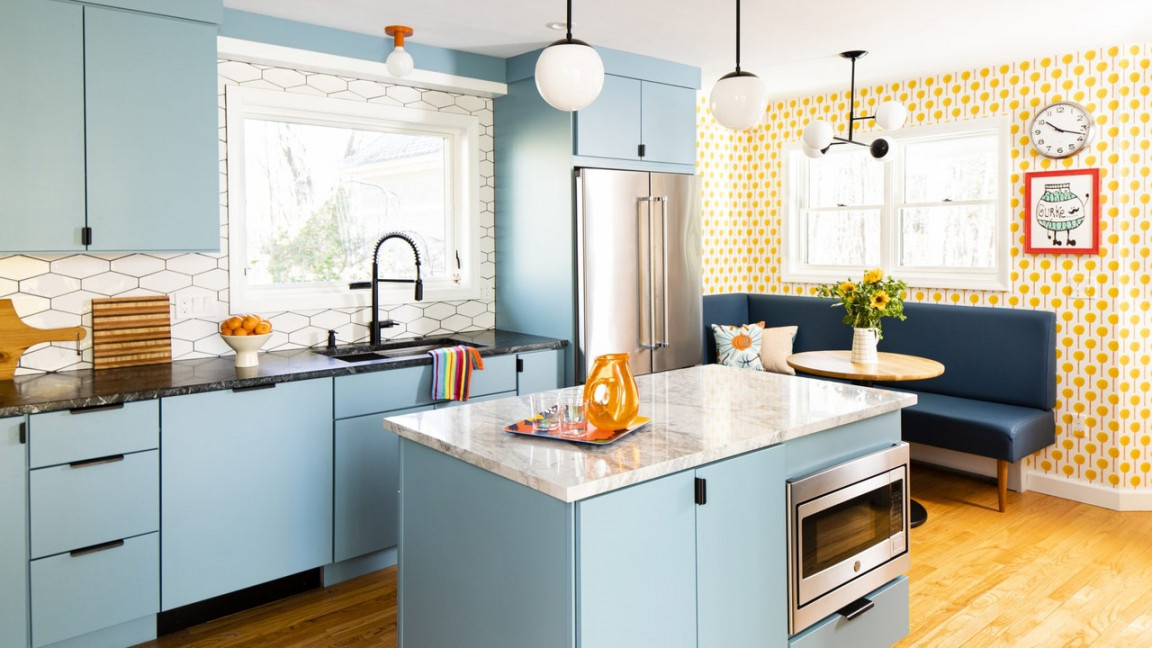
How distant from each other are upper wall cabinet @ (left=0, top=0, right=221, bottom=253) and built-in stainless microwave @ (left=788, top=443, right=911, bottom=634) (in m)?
2.39

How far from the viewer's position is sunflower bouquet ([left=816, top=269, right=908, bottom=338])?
3.98 metres

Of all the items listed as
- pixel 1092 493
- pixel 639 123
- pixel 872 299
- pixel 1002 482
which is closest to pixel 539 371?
pixel 639 123

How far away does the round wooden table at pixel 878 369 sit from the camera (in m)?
3.79

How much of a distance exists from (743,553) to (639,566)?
0.39m

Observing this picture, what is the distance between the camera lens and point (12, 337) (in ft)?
9.54

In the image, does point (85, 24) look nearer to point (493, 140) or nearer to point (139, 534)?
point (139, 534)

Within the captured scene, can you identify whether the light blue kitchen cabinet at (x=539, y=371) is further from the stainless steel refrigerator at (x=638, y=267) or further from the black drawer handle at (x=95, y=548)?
the black drawer handle at (x=95, y=548)

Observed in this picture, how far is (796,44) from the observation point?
3.91m

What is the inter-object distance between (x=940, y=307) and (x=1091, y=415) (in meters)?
0.96

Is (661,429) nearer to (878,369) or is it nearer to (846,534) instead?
(846,534)

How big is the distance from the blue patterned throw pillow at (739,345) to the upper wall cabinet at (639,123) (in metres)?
1.17

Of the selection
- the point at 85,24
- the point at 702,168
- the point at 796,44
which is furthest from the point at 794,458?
the point at 702,168

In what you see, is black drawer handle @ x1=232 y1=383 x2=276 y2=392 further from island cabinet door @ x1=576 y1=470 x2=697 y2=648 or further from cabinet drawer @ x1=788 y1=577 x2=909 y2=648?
cabinet drawer @ x1=788 y1=577 x2=909 y2=648

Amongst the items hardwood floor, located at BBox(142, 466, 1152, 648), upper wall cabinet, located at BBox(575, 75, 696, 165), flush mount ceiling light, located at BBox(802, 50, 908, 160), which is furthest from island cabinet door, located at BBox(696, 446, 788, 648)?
flush mount ceiling light, located at BBox(802, 50, 908, 160)
